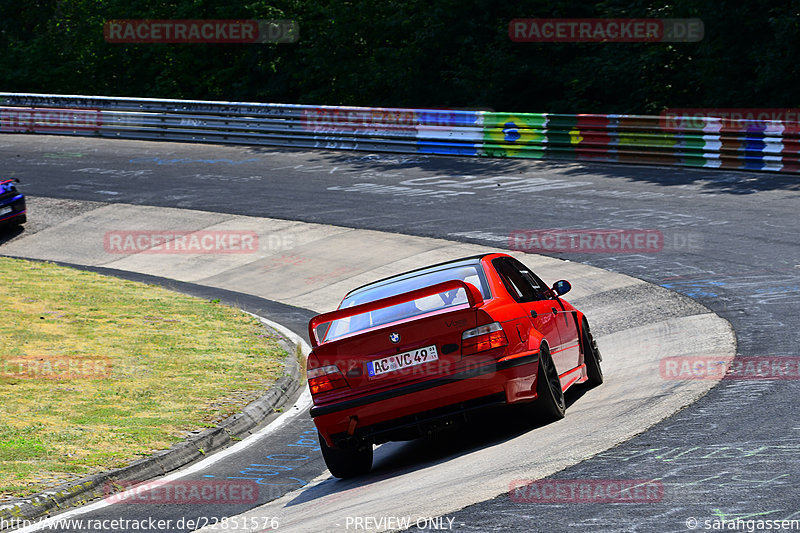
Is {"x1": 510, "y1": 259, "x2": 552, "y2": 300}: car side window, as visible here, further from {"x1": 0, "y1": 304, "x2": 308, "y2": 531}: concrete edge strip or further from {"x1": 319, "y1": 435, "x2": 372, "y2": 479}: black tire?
{"x1": 0, "y1": 304, "x2": 308, "y2": 531}: concrete edge strip

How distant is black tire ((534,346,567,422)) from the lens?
8109 millimetres

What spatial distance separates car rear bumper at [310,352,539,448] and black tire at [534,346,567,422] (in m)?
0.29

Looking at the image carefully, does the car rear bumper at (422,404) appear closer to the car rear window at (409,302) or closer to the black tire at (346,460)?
the black tire at (346,460)

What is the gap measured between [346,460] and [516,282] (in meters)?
2.18

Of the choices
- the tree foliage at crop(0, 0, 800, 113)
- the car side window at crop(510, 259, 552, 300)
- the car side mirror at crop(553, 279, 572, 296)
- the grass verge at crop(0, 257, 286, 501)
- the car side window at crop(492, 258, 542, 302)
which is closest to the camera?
the car side window at crop(492, 258, 542, 302)

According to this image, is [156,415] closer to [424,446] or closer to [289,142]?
[424,446]

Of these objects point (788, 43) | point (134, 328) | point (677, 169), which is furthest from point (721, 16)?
point (134, 328)

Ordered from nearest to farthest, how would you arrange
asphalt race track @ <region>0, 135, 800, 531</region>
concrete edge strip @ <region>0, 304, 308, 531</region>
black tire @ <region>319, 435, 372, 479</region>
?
asphalt race track @ <region>0, 135, 800, 531</region>
concrete edge strip @ <region>0, 304, 308, 531</region>
black tire @ <region>319, 435, 372, 479</region>

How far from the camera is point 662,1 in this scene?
29.9m

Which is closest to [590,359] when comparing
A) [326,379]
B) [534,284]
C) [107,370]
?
[534,284]

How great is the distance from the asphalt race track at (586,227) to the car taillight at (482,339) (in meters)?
0.83

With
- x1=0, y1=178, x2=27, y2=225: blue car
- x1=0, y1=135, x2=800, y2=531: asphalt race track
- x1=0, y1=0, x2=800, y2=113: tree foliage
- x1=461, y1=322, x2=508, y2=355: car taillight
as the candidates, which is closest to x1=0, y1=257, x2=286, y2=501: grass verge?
x1=0, y1=135, x2=800, y2=531: asphalt race track

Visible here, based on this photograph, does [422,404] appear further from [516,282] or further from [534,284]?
[534,284]

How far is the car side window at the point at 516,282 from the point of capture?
28.7 feet
